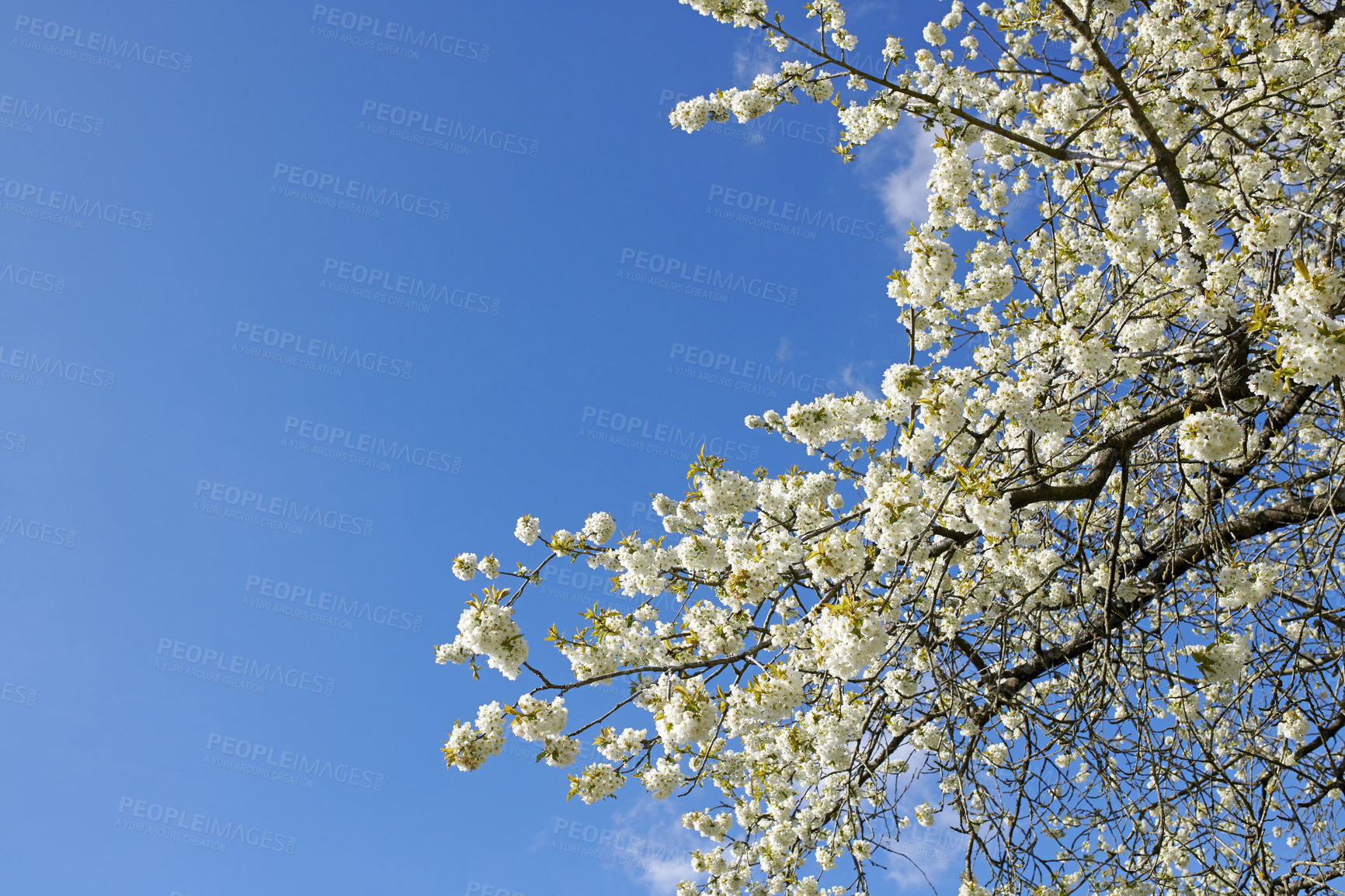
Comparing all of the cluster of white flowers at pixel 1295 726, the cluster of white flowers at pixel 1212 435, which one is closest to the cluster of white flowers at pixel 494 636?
the cluster of white flowers at pixel 1212 435

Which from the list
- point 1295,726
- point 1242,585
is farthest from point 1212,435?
point 1295,726

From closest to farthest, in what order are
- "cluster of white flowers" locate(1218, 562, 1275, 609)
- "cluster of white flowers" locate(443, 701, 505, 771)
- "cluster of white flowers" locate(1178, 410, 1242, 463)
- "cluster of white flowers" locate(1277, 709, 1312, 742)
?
"cluster of white flowers" locate(1178, 410, 1242, 463) < "cluster of white flowers" locate(443, 701, 505, 771) < "cluster of white flowers" locate(1218, 562, 1275, 609) < "cluster of white flowers" locate(1277, 709, 1312, 742)

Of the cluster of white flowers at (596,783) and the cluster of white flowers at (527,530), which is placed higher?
the cluster of white flowers at (527,530)

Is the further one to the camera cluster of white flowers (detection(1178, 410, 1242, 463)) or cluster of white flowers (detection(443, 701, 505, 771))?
cluster of white flowers (detection(443, 701, 505, 771))

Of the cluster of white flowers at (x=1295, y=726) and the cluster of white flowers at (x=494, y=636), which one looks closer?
the cluster of white flowers at (x=494, y=636)

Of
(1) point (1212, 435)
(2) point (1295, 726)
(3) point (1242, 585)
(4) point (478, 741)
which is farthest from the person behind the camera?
(2) point (1295, 726)

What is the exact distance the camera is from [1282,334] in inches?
105

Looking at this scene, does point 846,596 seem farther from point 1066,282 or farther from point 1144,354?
point 1066,282

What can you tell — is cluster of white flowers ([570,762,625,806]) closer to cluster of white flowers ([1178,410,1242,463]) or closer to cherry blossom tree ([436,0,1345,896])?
cherry blossom tree ([436,0,1345,896])

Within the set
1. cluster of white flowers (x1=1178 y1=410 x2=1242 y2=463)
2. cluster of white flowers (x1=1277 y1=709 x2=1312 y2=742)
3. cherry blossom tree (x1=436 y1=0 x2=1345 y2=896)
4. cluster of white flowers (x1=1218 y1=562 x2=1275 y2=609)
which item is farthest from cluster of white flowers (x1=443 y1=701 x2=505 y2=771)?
cluster of white flowers (x1=1277 y1=709 x2=1312 y2=742)

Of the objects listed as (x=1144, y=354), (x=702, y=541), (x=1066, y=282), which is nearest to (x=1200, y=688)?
(x=1066, y=282)

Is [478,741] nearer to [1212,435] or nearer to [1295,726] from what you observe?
[1212,435]

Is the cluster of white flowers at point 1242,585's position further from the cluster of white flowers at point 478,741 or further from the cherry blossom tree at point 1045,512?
the cluster of white flowers at point 478,741

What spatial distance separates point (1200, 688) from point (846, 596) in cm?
392
